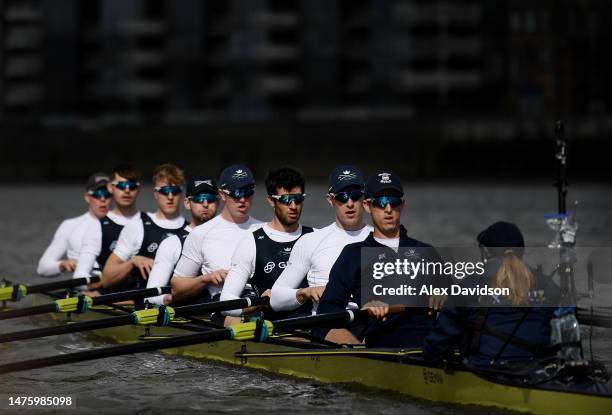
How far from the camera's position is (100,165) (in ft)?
320

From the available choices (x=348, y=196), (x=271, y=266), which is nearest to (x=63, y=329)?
(x=271, y=266)

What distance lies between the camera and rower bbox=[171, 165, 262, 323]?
1656 cm

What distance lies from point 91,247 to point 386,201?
862 centimetres

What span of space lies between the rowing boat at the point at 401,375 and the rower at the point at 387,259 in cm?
32

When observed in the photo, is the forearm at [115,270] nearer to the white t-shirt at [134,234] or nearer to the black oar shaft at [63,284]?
the white t-shirt at [134,234]

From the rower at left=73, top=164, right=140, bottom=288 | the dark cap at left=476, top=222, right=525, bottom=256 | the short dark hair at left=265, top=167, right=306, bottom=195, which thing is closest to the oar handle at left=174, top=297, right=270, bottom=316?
the short dark hair at left=265, top=167, right=306, bottom=195

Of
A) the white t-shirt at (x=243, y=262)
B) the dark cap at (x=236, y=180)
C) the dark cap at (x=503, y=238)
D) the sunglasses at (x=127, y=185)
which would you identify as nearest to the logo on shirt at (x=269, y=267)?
the white t-shirt at (x=243, y=262)

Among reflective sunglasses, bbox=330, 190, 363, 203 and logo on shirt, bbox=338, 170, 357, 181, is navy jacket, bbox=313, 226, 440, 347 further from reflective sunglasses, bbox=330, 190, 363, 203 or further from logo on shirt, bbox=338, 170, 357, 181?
logo on shirt, bbox=338, 170, 357, 181

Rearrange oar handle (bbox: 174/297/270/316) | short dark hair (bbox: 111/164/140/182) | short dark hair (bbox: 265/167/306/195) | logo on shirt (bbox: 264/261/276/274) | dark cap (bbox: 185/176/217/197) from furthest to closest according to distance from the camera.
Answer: short dark hair (bbox: 111/164/140/182) → dark cap (bbox: 185/176/217/197) → logo on shirt (bbox: 264/261/276/274) → oar handle (bbox: 174/297/270/316) → short dark hair (bbox: 265/167/306/195)

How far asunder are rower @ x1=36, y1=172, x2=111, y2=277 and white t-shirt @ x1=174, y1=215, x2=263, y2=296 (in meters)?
4.23

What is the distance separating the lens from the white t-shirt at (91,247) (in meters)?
20.6

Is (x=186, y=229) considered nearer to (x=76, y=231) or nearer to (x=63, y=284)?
(x=63, y=284)

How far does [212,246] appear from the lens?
55.2ft

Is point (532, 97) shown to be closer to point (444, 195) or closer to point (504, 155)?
point (504, 155)
